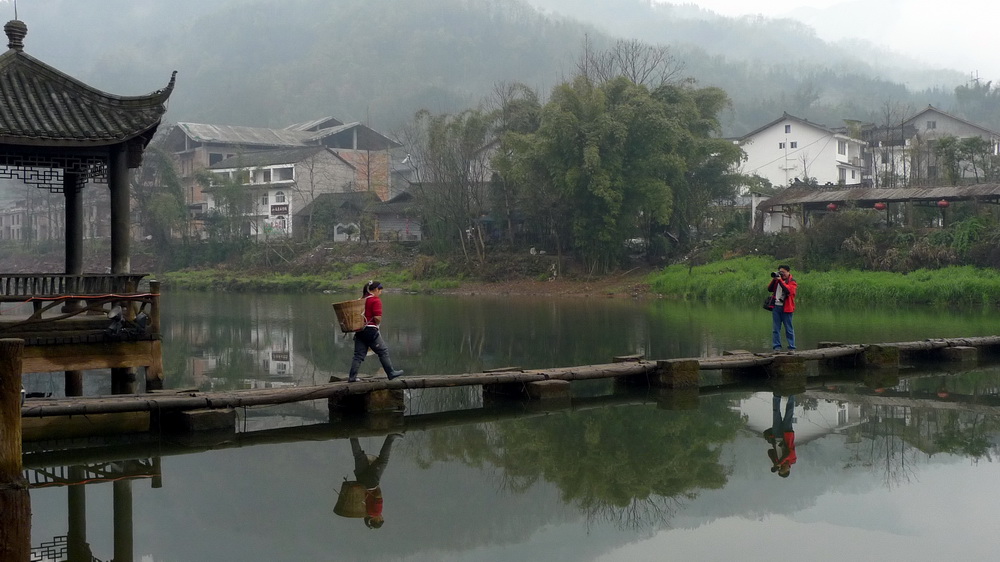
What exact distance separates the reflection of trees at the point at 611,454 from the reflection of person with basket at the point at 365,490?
1.73 feet

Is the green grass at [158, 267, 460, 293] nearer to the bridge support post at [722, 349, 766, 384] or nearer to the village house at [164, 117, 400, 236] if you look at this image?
the village house at [164, 117, 400, 236]

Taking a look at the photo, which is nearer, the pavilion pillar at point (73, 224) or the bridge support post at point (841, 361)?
the pavilion pillar at point (73, 224)

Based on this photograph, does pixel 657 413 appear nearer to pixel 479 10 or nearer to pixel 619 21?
pixel 479 10

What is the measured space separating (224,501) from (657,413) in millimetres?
6459

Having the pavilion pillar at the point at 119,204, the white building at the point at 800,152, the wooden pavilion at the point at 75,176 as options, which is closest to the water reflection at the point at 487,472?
the wooden pavilion at the point at 75,176

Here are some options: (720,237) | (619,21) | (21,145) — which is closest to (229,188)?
(720,237)

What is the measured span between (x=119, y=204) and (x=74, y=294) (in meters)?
1.56

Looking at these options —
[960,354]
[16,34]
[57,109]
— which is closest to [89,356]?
[57,109]

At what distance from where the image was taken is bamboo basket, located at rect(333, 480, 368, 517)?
873 cm

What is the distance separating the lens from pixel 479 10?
146 m

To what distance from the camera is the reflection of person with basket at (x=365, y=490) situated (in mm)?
8672

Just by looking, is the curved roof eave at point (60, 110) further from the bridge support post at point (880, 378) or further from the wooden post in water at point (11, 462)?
the bridge support post at point (880, 378)

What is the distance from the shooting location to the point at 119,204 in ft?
44.2

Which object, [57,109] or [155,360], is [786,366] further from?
[57,109]
